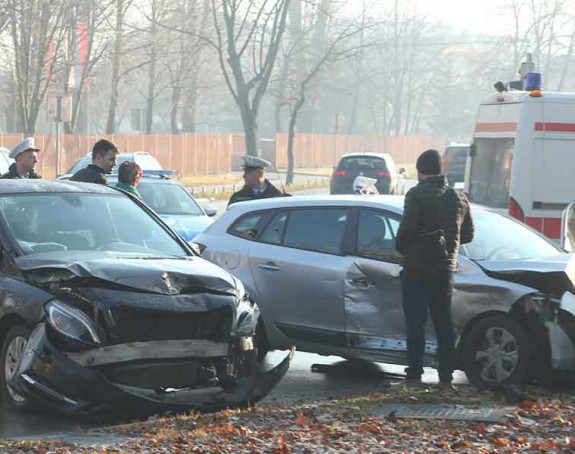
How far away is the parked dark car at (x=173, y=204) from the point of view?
17031mm

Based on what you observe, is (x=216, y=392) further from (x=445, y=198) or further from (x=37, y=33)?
(x=37, y=33)

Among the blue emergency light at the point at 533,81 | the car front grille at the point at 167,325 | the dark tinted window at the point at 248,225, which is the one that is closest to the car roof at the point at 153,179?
the blue emergency light at the point at 533,81

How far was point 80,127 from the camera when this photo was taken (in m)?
65.6

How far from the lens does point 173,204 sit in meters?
17.7

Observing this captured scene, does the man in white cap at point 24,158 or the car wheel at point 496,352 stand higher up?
the man in white cap at point 24,158

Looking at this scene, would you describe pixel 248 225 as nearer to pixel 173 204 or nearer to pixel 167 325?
pixel 167 325

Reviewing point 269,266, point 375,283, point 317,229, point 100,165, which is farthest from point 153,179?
point 375,283

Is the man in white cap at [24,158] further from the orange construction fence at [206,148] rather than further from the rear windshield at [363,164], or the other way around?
the orange construction fence at [206,148]

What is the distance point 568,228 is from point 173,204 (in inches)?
303

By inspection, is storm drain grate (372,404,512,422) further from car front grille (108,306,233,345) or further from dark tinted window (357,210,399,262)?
dark tinted window (357,210,399,262)

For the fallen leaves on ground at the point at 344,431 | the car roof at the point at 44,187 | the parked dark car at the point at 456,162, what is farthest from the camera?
the parked dark car at the point at 456,162

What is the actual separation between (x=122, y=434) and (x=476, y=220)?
399cm

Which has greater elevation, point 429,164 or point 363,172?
point 429,164

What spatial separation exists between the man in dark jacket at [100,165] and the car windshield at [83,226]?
2.31 meters
